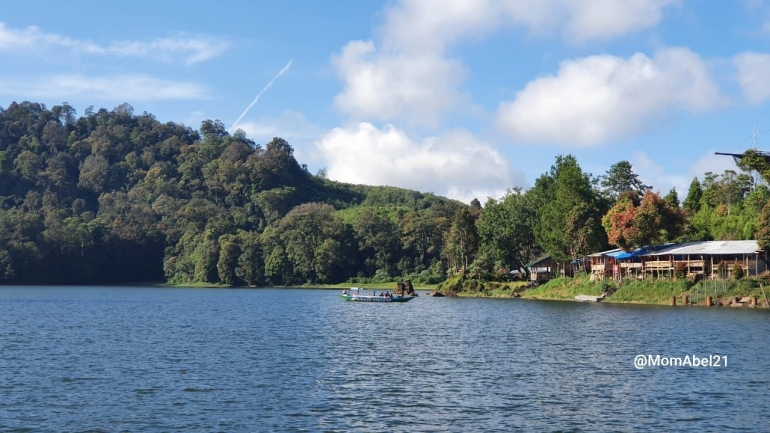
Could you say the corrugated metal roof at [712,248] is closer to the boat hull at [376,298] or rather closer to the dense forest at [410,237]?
the dense forest at [410,237]

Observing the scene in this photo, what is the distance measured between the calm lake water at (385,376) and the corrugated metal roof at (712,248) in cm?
1732

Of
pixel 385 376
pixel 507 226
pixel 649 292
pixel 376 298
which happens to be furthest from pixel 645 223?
pixel 385 376

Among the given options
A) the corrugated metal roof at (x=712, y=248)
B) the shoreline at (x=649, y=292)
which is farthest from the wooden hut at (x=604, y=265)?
the corrugated metal roof at (x=712, y=248)

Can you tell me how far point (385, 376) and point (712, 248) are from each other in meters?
63.6

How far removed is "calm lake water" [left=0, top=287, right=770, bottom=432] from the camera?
95.8ft

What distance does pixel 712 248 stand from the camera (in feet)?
293

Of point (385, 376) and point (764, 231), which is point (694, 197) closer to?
point (764, 231)

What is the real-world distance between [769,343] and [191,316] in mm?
53858

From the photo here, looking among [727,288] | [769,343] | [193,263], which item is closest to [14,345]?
[769,343]

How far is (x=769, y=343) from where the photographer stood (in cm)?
4884

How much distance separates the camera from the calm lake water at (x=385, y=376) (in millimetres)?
29203

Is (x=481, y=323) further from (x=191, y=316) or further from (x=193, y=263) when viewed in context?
(x=193, y=263)

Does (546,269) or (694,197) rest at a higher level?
(694,197)

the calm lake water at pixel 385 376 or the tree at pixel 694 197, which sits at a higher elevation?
the tree at pixel 694 197
